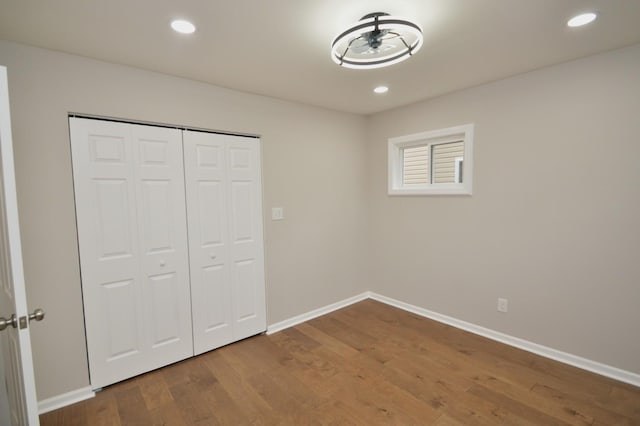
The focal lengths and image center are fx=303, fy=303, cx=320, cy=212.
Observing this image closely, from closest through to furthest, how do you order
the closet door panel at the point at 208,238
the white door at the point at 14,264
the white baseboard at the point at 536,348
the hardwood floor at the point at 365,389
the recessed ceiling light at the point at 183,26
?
the white door at the point at 14,264
the recessed ceiling light at the point at 183,26
the hardwood floor at the point at 365,389
the white baseboard at the point at 536,348
the closet door panel at the point at 208,238

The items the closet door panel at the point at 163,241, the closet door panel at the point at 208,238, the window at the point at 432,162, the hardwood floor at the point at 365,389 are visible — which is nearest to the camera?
the hardwood floor at the point at 365,389

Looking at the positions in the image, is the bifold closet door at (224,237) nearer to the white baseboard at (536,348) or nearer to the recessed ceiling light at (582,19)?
the white baseboard at (536,348)

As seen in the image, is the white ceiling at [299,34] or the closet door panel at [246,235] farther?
the closet door panel at [246,235]

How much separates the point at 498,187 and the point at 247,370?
9.00 ft

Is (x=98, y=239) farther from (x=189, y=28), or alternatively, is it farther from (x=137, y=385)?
(x=189, y=28)

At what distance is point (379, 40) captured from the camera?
1707mm

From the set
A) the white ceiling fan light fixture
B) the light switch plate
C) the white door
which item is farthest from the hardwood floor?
the white ceiling fan light fixture

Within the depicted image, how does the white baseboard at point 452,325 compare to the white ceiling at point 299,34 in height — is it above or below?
below

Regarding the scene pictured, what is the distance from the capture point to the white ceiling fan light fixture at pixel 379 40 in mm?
1526

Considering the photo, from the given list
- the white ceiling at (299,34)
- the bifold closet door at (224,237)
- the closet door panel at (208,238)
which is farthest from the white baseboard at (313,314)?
the white ceiling at (299,34)

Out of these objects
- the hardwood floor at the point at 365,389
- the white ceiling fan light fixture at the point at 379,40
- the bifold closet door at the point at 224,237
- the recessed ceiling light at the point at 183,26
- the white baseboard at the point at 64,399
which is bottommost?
the hardwood floor at the point at 365,389

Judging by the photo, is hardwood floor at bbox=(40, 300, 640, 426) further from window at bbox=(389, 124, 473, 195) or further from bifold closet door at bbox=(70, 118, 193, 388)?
window at bbox=(389, 124, 473, 195)

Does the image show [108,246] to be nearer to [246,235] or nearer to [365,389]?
[246,235]

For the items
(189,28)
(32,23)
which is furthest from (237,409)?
(32,23)
